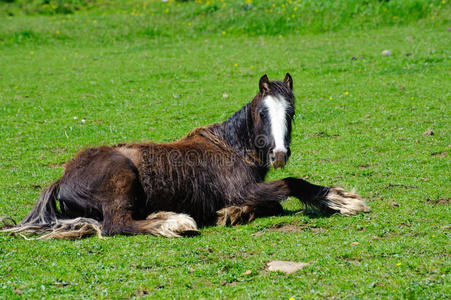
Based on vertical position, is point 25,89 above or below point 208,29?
below

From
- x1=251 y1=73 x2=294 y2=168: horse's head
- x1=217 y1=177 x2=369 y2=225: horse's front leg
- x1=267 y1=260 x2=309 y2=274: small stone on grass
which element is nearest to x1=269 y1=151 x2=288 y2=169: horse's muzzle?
x1=251 y1=73 x2=294 y2=168: horse's head

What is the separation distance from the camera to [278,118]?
649 centimetres

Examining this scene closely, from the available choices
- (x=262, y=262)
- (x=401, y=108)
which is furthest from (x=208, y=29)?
(x=262, y=262)

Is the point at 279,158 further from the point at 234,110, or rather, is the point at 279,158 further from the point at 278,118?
the point at 234,110

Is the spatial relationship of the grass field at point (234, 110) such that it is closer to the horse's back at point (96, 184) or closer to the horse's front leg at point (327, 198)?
the horse's front leg at point (327, 198)

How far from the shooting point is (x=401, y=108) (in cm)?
1254

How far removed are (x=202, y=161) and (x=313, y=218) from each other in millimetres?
1633

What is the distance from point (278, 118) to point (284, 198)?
3.55 feet

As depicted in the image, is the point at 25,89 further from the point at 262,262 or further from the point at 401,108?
the point at 262,262

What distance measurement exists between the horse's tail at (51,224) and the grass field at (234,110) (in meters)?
0.20

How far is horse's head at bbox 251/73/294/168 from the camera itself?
20.6 feet

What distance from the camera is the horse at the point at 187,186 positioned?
6523mm

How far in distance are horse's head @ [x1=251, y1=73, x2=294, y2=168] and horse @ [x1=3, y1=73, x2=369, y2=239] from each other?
0.01 metres

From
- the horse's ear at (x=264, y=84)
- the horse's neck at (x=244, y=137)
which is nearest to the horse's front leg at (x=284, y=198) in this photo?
the horse's neck at (x=244, y=137)
